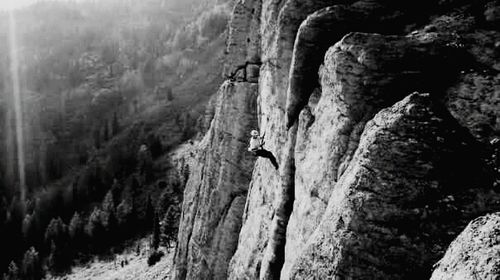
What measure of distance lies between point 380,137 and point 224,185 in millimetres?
21260

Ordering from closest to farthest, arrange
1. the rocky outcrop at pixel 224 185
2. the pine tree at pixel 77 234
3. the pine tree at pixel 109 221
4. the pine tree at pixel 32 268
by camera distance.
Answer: the rocky outcrop at pixel 224 185
the pine tree at pixel 32 268
the pine tree at pixel 109 221
the pine tree at pixel 77 234

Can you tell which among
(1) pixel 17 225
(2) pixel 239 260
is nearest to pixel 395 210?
(2) pixel 239 260

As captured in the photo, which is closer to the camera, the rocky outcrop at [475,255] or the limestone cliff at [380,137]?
the rocky outcrop at [475,255]

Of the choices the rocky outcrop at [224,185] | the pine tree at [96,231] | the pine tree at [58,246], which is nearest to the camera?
the rocky outcrop at [224,185]

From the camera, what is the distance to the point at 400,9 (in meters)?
15.4

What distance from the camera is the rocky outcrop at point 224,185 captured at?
30578 mm

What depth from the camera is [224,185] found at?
31.5 m

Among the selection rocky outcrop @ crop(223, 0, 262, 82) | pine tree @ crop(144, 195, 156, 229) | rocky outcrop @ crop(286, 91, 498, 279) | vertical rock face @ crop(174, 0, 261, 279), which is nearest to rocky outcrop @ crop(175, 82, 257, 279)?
vertical rock face @ crop(174, 0, 261, 279)

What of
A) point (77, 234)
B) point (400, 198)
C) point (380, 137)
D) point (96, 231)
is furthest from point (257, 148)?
point (77, 234)

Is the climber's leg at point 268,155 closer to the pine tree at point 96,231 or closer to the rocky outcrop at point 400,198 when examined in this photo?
the rocky outcrop at point 400,198

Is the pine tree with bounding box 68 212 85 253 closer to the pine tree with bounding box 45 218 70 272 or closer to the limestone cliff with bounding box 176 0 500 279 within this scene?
the pine tree with bounding box 45 218 70 272

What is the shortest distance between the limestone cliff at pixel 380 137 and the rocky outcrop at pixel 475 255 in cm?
118

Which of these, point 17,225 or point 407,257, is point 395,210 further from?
point 17,225

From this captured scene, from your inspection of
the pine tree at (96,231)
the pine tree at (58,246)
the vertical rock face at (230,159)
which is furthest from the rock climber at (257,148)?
the pine tree at (96,231)
